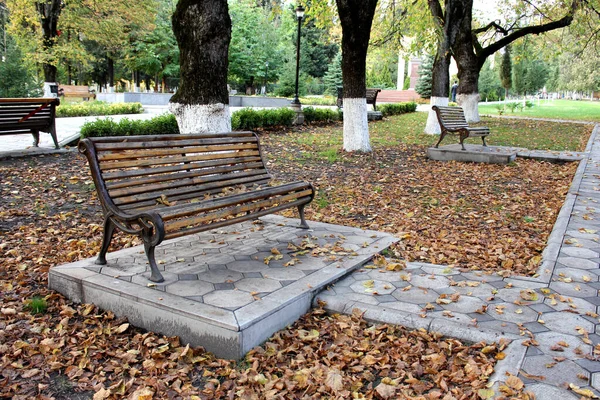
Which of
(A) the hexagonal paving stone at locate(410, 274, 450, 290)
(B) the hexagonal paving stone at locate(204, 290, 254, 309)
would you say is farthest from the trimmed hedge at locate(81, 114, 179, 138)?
(A) the hexagonal paving stone at locate(410, 274, 450, 290)

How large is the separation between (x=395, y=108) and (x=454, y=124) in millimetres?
14151

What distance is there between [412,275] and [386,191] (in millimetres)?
3275

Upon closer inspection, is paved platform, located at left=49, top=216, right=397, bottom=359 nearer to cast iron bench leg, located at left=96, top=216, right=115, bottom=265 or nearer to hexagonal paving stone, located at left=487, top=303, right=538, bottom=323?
cast iron bench leg, located at left=96, top=216, right=115, bottom=265

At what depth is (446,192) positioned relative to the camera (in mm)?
7211

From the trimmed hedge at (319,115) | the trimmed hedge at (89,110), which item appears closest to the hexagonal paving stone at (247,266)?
the trimmed hedge at (319,115)

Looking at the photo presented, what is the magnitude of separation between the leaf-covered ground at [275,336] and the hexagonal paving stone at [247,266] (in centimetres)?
68

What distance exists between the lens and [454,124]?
34.4ft

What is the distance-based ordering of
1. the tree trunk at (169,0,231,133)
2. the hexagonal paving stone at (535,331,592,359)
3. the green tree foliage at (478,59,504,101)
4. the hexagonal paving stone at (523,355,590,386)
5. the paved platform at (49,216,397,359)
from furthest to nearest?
the green tree foliage at (478,59,504,101) < the tree trunk at (169,0,231,133) < the paved platform at (49,216,397,359) < the hexagonal paving stone at (535,331,592,359) < the hexagonal paving stone at (523,355,590,386)

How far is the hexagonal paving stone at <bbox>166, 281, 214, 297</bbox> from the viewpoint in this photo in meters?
3.37

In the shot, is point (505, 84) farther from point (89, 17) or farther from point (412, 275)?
point (412, 275)

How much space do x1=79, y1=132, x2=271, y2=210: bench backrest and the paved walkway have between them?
1.46 m

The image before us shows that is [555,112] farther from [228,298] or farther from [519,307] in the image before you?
[228,298]

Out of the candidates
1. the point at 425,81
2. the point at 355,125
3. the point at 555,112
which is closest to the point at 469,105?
the point at 355,125

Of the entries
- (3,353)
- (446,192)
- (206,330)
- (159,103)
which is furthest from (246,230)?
(159,103)
